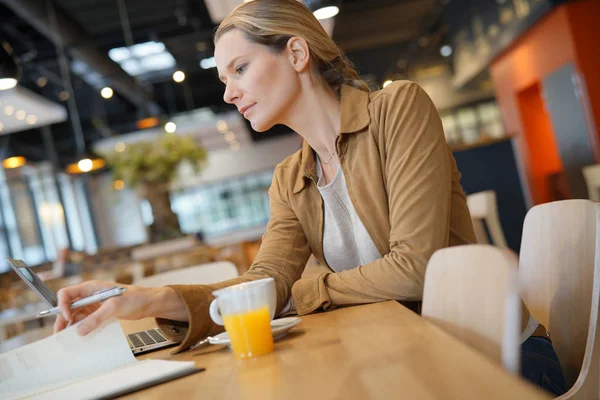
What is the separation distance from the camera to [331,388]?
2.23 feet

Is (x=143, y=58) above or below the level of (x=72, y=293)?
above

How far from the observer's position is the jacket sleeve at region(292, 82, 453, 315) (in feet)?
4.02

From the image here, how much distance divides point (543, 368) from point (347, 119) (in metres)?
0.61

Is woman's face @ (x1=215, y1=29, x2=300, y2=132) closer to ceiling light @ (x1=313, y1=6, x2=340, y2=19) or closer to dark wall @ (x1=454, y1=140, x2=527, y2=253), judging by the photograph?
ceiling light @ (x1=313, y1=6, x2=340, y2=19)

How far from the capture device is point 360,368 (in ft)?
2.41

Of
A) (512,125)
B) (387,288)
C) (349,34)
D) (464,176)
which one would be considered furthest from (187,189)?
(387,288)

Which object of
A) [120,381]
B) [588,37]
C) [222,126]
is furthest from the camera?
[222,126]

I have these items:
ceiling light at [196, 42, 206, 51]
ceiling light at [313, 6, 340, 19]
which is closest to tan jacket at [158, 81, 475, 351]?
ceiling light at [313, 6, 340, 19]

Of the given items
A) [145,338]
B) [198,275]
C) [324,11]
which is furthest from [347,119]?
[324,11]

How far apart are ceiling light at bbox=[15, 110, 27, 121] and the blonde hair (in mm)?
9605

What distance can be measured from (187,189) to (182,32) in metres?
7.94

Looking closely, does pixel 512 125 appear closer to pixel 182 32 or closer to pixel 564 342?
pixel 182 32

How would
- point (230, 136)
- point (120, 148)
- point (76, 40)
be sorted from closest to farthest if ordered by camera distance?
point (76, 40), point (120, 148), point (230, 136)

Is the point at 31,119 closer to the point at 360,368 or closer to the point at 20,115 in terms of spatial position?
the point at 20,115
